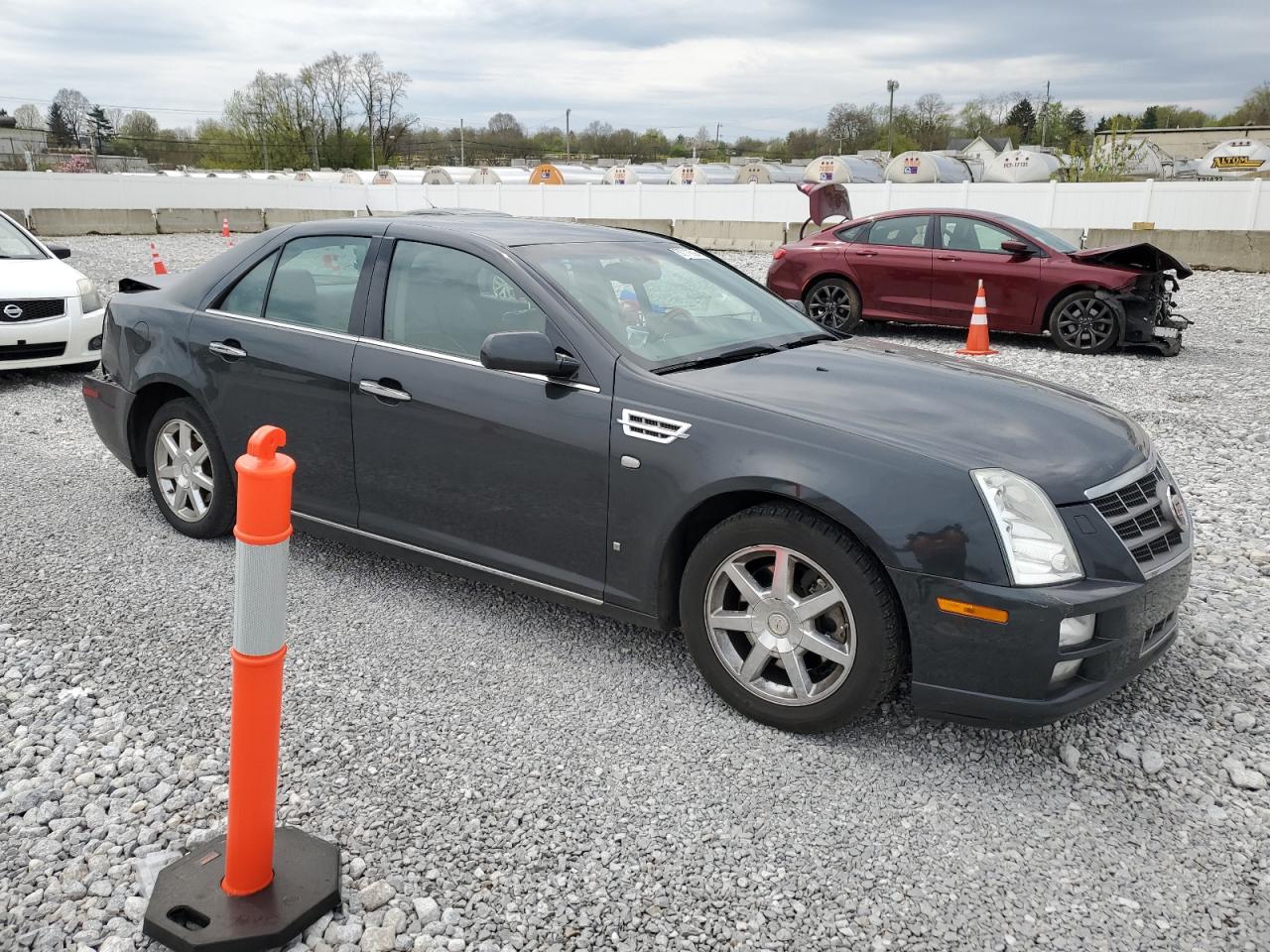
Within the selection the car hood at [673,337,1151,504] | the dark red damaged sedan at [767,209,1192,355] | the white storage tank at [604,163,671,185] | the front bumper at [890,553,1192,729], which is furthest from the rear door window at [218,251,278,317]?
the white storage tank at [604,163,671,185]

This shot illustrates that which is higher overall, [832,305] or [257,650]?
[832,305]

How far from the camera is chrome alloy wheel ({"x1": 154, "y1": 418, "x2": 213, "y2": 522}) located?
16.0 ft

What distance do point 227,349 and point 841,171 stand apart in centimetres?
3754

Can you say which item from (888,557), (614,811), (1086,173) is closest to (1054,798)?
(888,557)

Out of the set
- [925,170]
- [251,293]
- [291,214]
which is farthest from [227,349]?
[925,170]

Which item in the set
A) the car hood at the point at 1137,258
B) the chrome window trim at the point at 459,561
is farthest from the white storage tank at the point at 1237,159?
the chrome window trim at the point at 459,561

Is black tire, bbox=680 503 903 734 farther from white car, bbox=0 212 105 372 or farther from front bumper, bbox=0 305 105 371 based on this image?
front bumper, bbox=0 305 105 371

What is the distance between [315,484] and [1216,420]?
6.93 metres

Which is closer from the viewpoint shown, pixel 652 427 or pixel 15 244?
pixel 652 427

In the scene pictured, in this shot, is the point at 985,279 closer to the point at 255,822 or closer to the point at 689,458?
the point at 689,458

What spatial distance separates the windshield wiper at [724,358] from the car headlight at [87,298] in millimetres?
7376

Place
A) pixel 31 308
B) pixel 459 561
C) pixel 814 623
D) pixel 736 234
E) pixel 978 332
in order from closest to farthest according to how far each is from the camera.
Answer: pixel 814 623 → pixel 459 561 → pixel 31 308 → pixel 978 332 → pixel 736 234

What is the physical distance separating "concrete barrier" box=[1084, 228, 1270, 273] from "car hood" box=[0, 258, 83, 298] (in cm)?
1593

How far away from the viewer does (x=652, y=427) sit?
3404 mm
